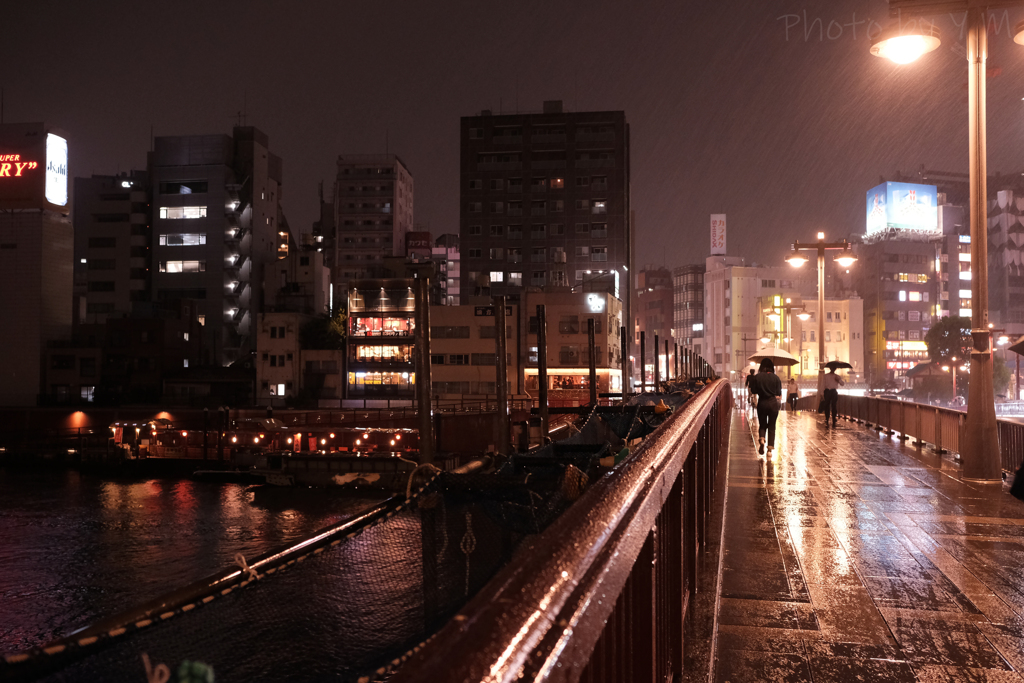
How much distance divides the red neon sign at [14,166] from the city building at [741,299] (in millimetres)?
81517

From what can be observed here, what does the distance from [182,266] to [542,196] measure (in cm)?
3981

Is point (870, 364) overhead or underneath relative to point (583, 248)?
underneath

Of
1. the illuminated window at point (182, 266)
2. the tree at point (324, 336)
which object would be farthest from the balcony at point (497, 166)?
the illuminated window at point (182, 266)

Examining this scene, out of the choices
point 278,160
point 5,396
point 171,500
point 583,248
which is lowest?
point 171,500

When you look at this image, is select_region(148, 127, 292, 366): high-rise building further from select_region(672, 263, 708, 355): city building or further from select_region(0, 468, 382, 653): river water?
select_region(672, 263, 708, 355): city building

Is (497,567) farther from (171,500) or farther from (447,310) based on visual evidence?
(447,310)

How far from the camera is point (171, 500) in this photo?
131 feet

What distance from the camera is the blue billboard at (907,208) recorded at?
110 metres

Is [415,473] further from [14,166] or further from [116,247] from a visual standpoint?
[116,247]

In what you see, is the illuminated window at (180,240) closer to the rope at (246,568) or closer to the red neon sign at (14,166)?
the red neon sign at (14,166)

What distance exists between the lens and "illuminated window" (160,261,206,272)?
7881cm

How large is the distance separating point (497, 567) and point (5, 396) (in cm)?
7159

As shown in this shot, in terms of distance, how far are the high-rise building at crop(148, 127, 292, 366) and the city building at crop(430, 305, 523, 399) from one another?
25.3m

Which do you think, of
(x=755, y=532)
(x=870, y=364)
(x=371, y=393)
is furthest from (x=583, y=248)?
(x=755, y=532)
